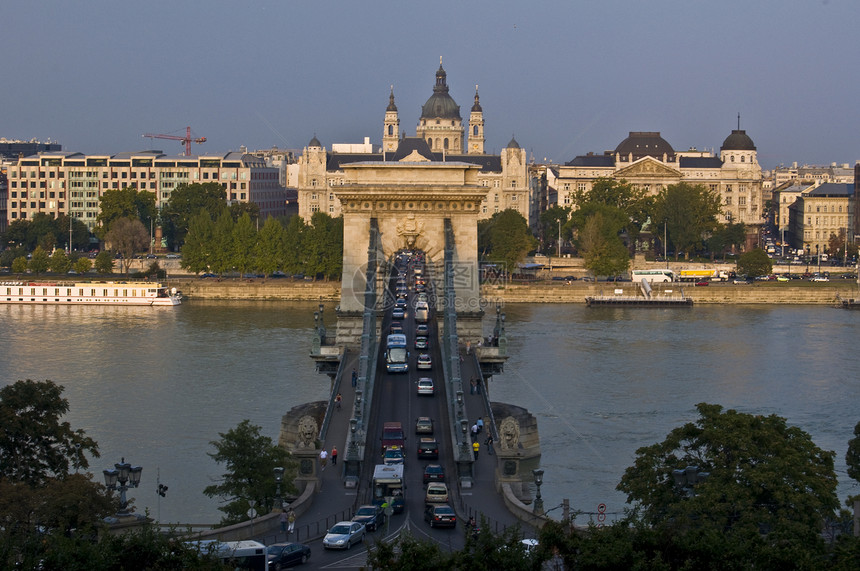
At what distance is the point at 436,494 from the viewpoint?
1867cm

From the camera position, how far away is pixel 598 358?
1597 inches

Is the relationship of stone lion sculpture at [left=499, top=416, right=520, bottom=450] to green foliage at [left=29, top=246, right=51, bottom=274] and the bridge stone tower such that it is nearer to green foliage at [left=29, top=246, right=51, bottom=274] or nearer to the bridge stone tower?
the bridge stone tower

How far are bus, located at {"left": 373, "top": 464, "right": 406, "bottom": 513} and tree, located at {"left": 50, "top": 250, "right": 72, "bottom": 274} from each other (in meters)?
53.2

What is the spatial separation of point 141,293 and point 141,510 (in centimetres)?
3939

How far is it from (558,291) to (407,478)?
143 feet

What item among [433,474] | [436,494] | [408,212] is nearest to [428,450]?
[433,474]

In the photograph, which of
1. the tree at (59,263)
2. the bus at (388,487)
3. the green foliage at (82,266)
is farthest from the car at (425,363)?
the tree at (59,263)

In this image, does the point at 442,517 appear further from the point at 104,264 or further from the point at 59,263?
the point at 59,263

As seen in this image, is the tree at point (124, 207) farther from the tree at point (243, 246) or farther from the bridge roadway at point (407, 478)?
the bridge roadway at point (407, 478)

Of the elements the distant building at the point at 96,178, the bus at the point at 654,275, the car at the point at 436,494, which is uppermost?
the distant building at the point at 96,178

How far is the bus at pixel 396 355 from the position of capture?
2702cm

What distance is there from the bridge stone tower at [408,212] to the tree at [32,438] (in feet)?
40.3

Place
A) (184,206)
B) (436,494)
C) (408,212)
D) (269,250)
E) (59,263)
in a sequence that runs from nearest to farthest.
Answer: (436,494)
(408,212)
(269,250)
(59,263)
(184,206)

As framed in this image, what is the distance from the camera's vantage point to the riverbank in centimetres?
6203
